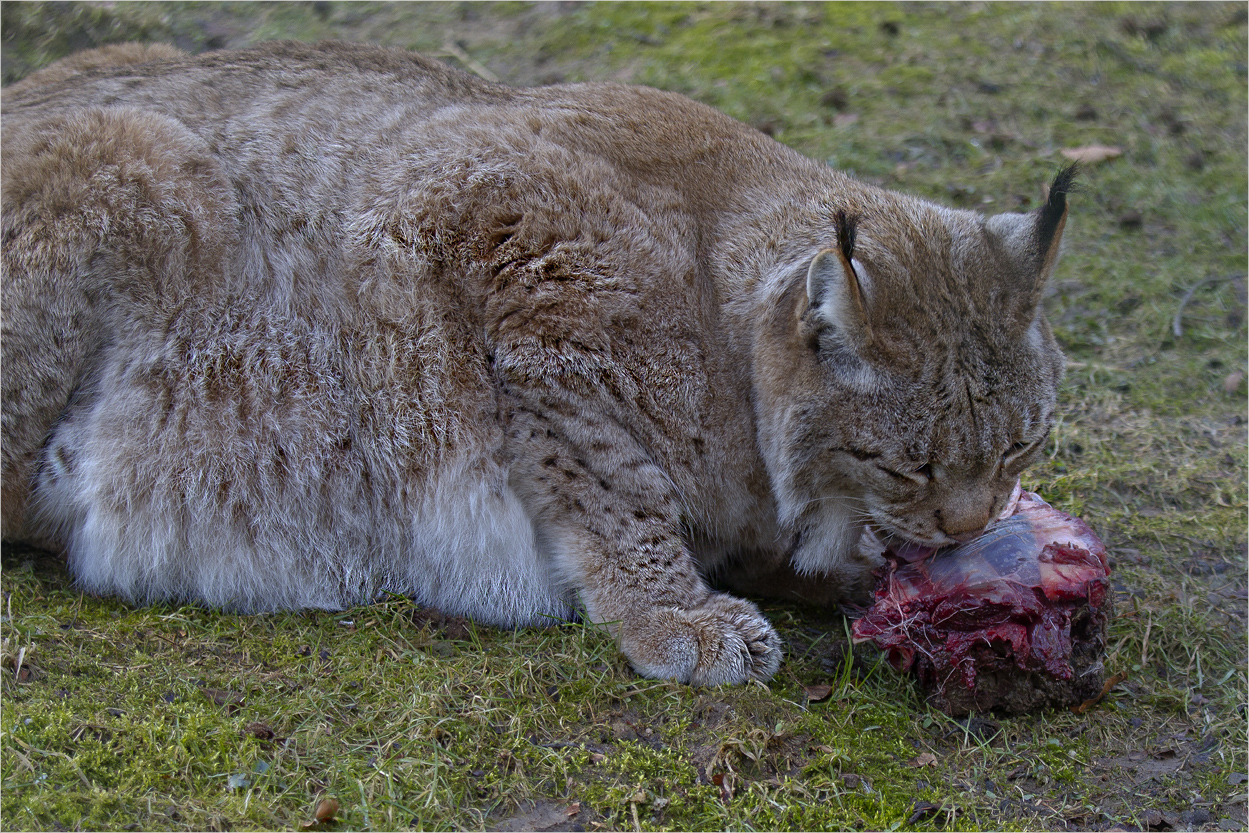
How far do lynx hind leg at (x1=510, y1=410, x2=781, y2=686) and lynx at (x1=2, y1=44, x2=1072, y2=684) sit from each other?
11 mm

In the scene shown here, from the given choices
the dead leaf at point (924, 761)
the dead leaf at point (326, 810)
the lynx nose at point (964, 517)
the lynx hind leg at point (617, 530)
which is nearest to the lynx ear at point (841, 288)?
the lynx nose at point (964, 517)

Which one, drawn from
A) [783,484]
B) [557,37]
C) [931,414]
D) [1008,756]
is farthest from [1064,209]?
[557,37]

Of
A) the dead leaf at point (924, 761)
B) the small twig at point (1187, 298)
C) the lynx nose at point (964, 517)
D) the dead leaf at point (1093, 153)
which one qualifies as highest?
the dead leaf at point (1093, 153)

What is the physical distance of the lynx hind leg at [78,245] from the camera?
3912mm

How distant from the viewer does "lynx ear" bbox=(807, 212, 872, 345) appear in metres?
3.56

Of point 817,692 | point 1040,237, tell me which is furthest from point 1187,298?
point 817,692

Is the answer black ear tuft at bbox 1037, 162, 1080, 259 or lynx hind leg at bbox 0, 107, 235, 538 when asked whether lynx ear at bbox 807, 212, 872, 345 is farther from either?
lynx hind leg at bbox 0, 107, 235, 538

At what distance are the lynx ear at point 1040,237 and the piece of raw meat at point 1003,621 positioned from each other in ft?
3.01

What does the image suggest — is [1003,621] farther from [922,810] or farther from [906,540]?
[922,810]

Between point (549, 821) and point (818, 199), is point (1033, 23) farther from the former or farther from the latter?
point (549, 821)

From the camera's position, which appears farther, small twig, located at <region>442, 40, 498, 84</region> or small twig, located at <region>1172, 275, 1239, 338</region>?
small twig, located at <region>442, 40, 498, 84</region>

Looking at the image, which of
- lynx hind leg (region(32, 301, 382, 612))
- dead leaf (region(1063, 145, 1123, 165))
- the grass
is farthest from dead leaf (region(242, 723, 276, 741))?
dead leaf (region(1063, 145, 1123, 165))

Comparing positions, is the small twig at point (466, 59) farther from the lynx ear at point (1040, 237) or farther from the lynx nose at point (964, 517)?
the lynx nose at point (964, 517)

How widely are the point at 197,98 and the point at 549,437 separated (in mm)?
2087
